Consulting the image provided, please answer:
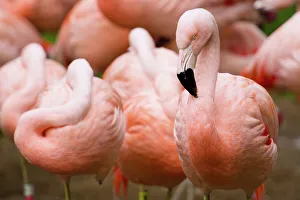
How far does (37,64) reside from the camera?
4.07m

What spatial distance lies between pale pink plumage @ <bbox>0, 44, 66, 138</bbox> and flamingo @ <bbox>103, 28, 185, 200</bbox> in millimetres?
502

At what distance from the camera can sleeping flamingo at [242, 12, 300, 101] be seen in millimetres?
4133

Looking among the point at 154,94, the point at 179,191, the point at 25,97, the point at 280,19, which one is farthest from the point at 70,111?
the point at 280,19

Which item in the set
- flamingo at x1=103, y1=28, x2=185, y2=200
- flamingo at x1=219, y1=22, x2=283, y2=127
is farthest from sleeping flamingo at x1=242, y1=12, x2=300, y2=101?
flamingo at x1=103, y1=28, x2=185, y2=200

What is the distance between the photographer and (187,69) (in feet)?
8.46

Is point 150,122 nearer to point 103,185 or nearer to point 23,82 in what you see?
point 23,82

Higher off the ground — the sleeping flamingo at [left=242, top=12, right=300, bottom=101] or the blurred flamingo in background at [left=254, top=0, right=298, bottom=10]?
the blurred flamingo in background at [left=254, top=0, right=298, bottom=10]

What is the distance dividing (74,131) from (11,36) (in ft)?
7.03

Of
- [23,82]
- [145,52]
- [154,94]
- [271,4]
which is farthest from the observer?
[271,4]

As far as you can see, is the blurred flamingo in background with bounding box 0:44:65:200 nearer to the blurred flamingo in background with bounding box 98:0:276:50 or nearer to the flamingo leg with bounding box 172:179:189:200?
the blurred flamingo in background with bounding box 98:0:276:50

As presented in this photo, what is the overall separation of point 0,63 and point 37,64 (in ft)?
3.90

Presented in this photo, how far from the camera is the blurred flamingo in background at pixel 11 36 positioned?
5.13 meters

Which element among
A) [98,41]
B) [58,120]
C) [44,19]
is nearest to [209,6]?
[98,41]

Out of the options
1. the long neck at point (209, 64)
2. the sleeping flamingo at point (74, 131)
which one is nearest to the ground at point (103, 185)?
the sleeping flamingo at point (74, 131)
